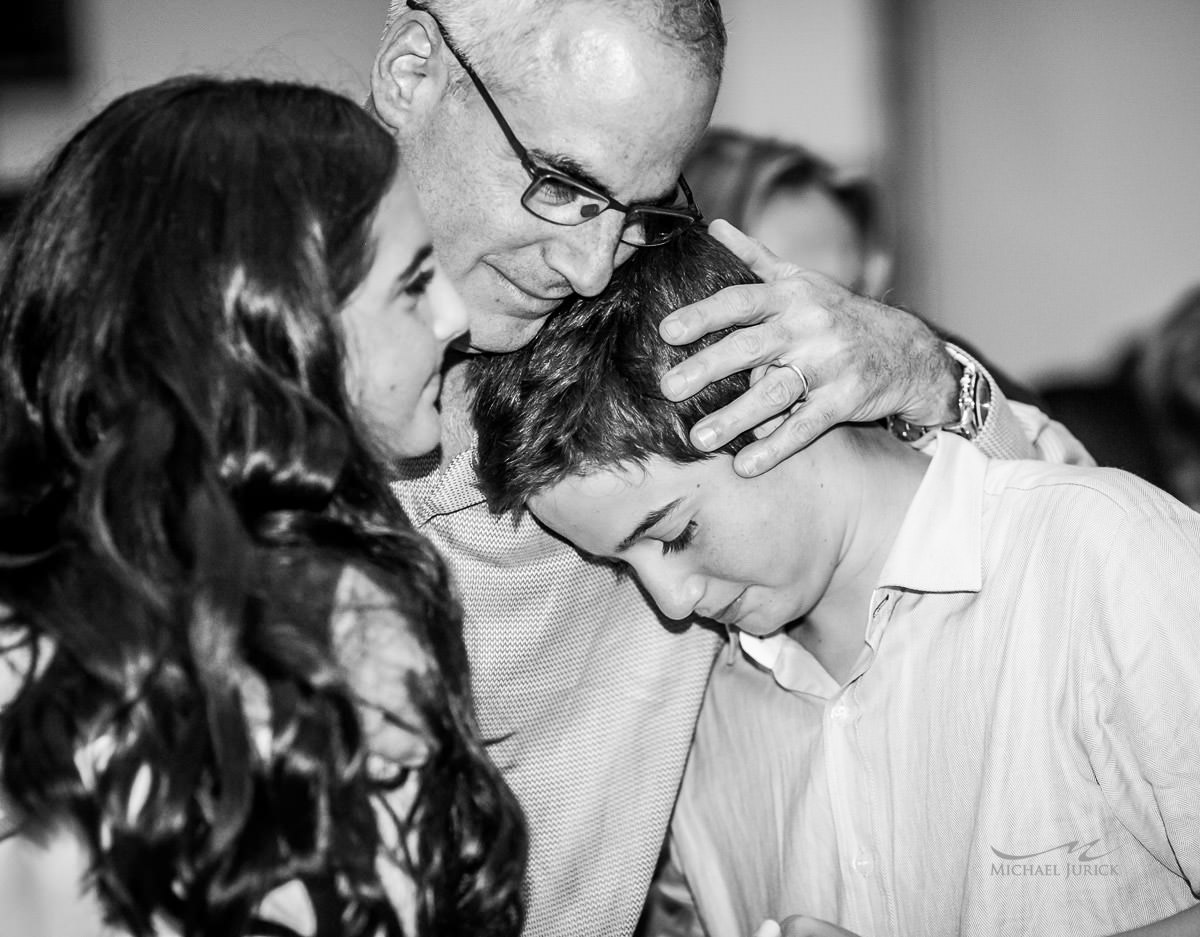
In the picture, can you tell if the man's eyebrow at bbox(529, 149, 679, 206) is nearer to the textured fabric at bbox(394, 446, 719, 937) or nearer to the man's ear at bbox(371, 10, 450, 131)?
the man's ear at bbox(371, 10, 450, 131)

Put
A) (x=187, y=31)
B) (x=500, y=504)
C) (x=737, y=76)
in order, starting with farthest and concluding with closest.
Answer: (x=737, y=76), (x=187, y=31), (x=500, y=504)

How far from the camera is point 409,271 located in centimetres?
125

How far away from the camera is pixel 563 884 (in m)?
1.78

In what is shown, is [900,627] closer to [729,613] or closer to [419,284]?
[729,613]

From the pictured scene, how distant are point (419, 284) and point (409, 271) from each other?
0.17 feet

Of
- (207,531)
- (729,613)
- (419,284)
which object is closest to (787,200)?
(729,613)

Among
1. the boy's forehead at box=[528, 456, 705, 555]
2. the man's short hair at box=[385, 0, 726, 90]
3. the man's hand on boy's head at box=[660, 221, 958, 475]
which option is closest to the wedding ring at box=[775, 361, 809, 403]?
the man's hand on boy's head at box=[660, 221, 958, 475]

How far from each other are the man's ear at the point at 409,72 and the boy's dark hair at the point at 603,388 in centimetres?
32

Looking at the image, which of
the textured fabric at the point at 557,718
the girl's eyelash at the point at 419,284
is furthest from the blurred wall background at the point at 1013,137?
the girl's eyelash at the point at 419,284

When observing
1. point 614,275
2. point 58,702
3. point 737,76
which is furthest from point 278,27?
point 58,702

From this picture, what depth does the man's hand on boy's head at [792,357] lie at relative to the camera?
1.60 metres

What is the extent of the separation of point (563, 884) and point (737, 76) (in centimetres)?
331

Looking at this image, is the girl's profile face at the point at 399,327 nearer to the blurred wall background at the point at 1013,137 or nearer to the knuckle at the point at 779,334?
the knuckle at the point at 779,334

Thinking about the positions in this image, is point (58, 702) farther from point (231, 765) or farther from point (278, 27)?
point (278, 27)
